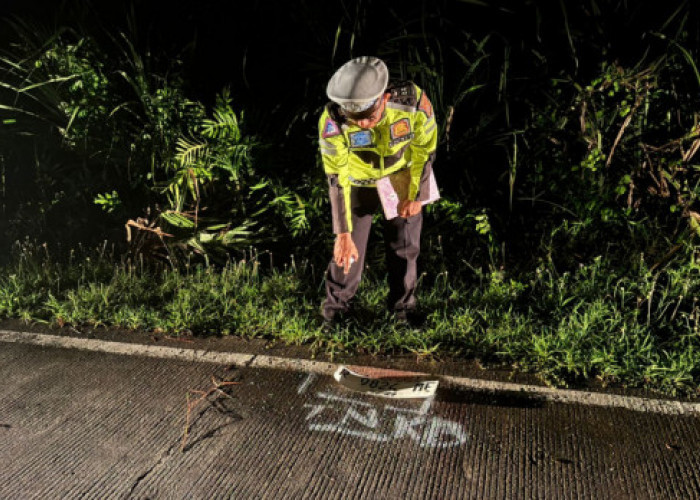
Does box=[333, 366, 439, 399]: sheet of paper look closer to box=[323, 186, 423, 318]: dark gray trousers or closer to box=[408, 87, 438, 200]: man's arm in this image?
box=[323, 186, 423, 318]: dark gray trousers

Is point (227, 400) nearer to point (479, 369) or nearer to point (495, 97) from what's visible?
point (479, 369)

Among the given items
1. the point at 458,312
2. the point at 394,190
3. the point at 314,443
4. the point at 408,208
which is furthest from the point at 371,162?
the point at 314,443

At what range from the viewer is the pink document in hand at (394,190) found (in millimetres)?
2902

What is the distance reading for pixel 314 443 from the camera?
7.70 feet

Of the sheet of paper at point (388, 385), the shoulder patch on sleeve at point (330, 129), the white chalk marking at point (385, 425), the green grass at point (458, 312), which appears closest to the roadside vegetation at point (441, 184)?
the green grass at point (458, 312)

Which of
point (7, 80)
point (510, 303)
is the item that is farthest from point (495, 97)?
point (7, 80)

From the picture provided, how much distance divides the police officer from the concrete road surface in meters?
0.64

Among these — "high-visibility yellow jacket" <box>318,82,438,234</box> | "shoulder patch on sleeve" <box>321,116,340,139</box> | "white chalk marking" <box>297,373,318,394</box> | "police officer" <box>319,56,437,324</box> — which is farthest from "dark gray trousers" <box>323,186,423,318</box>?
"white chalk marking" <box>297,373,318,394</box>

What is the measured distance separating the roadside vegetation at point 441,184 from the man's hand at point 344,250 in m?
0.41

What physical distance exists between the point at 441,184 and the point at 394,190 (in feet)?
2.58

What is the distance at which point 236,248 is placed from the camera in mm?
3992

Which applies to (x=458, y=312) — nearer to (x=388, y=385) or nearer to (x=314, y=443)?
(x=388, y=385)

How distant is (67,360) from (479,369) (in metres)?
2.19

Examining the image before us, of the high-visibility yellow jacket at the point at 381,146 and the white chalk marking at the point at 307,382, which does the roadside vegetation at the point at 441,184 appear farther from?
the high-visibility yellow jacket at the point at 381,146
